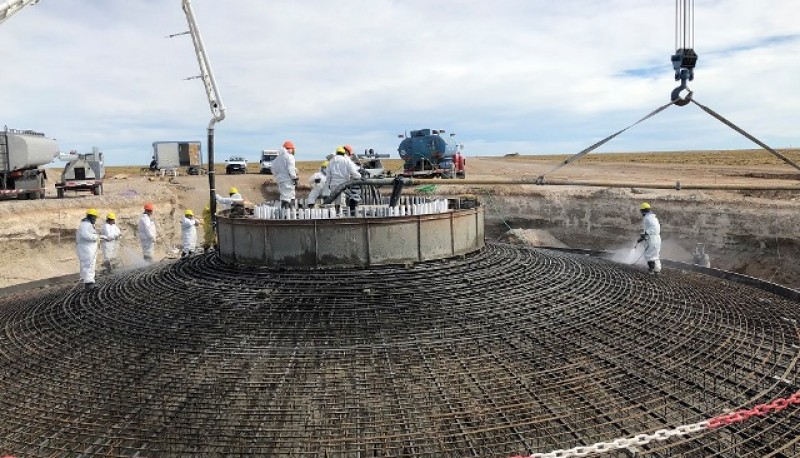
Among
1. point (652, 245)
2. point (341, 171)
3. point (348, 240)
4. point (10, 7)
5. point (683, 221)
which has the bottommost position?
point (683, 221)

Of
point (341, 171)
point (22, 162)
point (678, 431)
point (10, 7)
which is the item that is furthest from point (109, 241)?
point (22, 162)

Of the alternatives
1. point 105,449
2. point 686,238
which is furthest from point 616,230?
point 105,449

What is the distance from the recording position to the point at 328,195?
408 inches

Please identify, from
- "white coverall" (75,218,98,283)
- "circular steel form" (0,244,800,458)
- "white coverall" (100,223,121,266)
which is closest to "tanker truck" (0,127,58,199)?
"white coverall" (100,223,121,266)

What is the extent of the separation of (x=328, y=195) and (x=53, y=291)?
534 centimetres

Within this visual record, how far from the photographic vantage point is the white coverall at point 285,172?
411 inches

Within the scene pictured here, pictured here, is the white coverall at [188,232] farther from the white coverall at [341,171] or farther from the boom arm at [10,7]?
the boom arm at [10,7]

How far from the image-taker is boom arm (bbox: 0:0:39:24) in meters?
19.9

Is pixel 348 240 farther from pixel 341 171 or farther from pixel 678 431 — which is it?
pixel 678 431

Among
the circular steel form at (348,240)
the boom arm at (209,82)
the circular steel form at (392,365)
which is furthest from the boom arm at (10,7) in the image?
the circular steel form at (348,240)

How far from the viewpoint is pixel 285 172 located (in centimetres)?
1052

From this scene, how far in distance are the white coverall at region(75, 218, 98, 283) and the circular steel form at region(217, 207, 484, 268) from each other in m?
3.33

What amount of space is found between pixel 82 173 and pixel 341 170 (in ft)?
86.6

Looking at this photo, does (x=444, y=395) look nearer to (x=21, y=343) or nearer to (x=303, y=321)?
(x=303, y=321)
